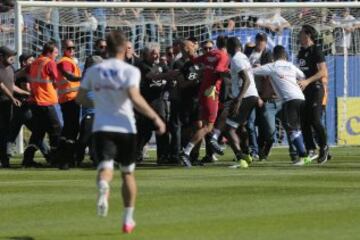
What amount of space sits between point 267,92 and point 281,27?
4.92 meters

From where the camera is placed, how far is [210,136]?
20969mm

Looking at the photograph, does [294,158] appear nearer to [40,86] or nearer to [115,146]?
[40,86]

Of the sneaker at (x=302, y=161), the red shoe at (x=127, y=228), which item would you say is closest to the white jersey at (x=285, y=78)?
the sneaker at (x=302, y=161)

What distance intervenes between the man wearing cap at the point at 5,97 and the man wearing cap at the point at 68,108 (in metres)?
0.94

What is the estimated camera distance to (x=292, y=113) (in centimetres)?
2042

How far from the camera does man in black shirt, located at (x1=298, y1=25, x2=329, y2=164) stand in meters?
20.2

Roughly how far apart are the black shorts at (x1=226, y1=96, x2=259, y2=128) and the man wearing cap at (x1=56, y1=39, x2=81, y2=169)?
274 centimetres

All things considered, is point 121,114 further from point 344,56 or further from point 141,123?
point 344,56

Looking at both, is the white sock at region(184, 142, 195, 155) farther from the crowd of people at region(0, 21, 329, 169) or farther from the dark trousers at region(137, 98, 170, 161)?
the dark trousers at region(137, 98, 170, 161)

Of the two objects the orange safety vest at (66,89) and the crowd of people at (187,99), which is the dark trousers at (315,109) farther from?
the orange safety vest at (66,89)

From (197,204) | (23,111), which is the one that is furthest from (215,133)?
(197,204)

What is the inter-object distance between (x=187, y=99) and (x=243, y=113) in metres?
1.71

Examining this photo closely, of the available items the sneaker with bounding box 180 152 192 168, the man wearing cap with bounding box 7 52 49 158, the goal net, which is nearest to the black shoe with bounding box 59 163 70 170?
the man wearing cap with bounding box 7 52 49 158

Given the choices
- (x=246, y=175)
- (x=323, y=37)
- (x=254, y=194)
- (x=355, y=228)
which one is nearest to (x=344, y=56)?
(x=323, y=37)
